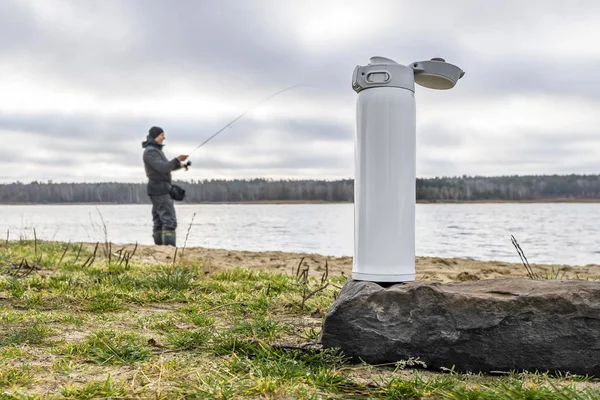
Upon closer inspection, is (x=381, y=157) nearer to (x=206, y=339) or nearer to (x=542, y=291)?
(x=542, y=291)

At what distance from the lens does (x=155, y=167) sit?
11477 millimetres

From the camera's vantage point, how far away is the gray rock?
2.76 m

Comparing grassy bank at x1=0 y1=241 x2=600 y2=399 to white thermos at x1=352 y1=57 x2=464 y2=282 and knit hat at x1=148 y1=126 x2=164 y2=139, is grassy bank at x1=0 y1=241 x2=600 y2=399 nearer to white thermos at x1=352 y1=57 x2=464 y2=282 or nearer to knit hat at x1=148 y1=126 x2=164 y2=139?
white thermos at x1=352 y1=57 x2=464 y2=282

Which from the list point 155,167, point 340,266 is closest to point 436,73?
point 340,266

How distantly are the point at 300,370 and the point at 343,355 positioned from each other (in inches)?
14.2

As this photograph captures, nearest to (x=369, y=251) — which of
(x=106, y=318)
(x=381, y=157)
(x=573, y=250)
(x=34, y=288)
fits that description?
(x=381, y=157)

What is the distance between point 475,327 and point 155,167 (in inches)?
378

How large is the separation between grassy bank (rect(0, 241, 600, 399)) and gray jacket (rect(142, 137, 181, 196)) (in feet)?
21.3

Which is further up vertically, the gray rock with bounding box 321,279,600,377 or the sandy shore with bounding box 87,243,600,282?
the gray rock with bounding box 321,279,600,377

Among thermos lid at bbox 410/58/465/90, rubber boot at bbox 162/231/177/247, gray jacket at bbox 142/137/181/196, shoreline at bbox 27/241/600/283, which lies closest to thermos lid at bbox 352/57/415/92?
thermos lid at bbox 410/58/465/90

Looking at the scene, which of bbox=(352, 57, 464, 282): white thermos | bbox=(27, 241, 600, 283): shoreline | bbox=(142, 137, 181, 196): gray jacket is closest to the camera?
bbox=(352, 57, 464, 282): white thermos

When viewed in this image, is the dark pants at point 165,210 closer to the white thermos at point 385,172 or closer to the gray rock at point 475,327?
the white thermos at point 385,172

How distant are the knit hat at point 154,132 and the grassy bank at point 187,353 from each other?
6.99m

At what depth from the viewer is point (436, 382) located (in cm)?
250
